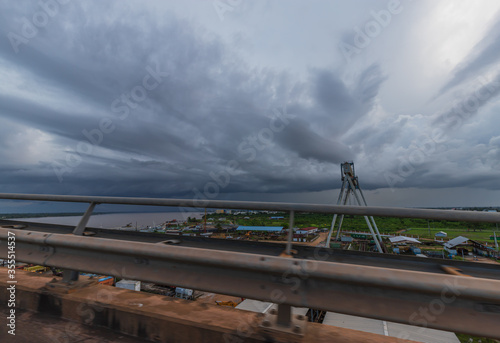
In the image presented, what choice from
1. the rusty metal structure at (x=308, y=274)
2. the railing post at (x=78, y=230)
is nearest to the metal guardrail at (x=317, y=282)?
the rusty metal structure at (x=308, y=274)

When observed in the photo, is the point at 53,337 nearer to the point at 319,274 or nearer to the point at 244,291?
the point at 244,291

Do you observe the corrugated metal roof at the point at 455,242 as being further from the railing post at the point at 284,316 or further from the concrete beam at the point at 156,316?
the railing post at the point at 284,316

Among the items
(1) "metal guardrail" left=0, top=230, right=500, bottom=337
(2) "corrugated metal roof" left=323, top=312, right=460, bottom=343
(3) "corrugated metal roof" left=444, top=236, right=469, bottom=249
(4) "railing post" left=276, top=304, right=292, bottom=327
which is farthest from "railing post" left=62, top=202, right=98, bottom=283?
(3) "corrugated metal roof" left=444, top=236, right=469, bottom=249

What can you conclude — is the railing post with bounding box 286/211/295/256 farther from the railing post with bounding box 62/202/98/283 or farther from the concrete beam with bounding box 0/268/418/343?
the railing post with bounding box 62/202/98/283

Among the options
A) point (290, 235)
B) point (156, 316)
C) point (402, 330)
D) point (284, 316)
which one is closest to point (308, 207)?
point (290, 235)

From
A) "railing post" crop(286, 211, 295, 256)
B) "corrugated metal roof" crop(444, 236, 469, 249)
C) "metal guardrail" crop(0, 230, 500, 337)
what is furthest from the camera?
"corrugated metal roof" crop(444, 236, 469, 249)

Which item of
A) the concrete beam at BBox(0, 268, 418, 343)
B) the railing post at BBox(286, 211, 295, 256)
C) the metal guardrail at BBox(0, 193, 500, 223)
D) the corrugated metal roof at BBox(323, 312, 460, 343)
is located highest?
the metal guardrail at BBox(0, 193, 500, 223)

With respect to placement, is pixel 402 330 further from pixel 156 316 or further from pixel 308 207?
pixel 156 316

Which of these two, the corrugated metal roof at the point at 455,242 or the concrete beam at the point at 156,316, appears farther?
the corrugated metal roof at the point at 455,242

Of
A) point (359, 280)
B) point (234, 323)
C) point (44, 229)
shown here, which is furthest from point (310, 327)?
point (44, 229)
